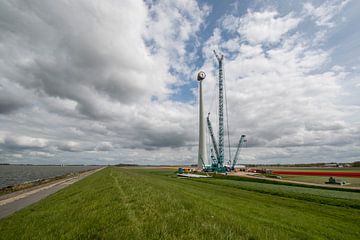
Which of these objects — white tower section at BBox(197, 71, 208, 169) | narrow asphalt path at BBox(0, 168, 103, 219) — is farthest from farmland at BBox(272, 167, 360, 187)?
narrow asphalt path at BBox(0, 168, 103, 219)

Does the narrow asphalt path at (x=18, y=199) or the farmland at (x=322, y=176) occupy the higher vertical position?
the farmland at (x=322, y=176)

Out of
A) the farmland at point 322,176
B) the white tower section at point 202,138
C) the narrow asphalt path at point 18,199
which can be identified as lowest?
the narrow asphalt path at point 18,199

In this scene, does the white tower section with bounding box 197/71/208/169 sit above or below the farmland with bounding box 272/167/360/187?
above

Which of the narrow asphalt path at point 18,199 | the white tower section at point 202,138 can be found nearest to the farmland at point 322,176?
the white tower section at point 202,138

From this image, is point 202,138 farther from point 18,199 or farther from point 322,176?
point 18,199

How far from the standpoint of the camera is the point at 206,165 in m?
99.0

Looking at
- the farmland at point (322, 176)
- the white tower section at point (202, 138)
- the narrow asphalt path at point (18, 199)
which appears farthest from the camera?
the white tower section at point (202, 138)

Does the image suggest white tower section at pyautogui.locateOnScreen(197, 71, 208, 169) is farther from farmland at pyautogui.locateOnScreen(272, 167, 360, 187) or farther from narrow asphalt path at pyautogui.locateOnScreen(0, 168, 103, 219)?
narrow asphalt path at pyautogui.locateOnScreen(0, 168, 103, 219)

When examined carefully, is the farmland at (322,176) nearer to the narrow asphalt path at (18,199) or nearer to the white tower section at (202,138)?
the white tower section at (202,138)

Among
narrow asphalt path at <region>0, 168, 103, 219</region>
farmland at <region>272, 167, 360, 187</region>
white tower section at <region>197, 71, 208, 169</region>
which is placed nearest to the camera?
narrow asphalt path at <region>0, 168, 103, 219</region>

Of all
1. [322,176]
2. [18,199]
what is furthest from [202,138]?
[18,199]

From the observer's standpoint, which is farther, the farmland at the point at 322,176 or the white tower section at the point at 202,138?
the white tower section at the point at 202,138

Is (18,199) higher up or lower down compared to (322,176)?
lower down

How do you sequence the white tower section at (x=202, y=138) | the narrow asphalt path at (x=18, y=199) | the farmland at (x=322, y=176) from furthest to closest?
the white tower section at (x=202, y=138) < the farmland at (x=322, y=176) < the narrow asphalt path at (x=18, y=199)
